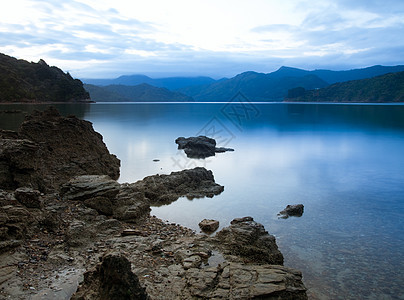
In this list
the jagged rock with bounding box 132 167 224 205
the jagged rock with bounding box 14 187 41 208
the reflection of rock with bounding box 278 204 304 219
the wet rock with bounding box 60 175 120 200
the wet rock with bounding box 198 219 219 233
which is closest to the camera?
the jagged rock with bounding box 14 187 41 208

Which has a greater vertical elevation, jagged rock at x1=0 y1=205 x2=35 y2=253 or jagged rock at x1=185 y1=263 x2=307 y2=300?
jagged rock at x1=0 y1=205 x2=35 y2=253

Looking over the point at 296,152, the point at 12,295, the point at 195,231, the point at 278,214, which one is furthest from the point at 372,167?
the point at 12,295

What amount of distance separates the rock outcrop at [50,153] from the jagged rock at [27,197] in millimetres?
2076

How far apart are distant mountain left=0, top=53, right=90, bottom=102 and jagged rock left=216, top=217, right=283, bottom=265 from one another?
393 feet

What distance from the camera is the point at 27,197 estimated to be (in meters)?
9.09

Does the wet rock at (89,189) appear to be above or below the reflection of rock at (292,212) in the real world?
above

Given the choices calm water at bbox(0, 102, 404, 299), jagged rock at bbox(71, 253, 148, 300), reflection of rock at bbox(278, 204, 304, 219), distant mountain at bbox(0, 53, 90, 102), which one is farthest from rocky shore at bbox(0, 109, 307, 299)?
distant mountain at bbox(0, 53, 90, 102)

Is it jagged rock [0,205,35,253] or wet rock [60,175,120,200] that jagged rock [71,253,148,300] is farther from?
wet rock [60,175,120,200]

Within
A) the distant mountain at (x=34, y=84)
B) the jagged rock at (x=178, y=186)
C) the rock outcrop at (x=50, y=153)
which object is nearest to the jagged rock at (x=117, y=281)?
the rock outcrop at (x=50, y=153)

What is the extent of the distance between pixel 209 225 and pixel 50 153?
9.77 m

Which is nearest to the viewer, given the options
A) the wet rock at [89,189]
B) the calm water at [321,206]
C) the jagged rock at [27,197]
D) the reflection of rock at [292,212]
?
the calm water at [321,206]

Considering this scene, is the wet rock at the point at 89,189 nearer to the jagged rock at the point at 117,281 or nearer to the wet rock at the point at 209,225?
the wet rock at the point at 209,225

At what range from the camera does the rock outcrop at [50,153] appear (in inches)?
429

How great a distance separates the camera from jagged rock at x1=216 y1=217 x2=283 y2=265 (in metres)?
8.51
